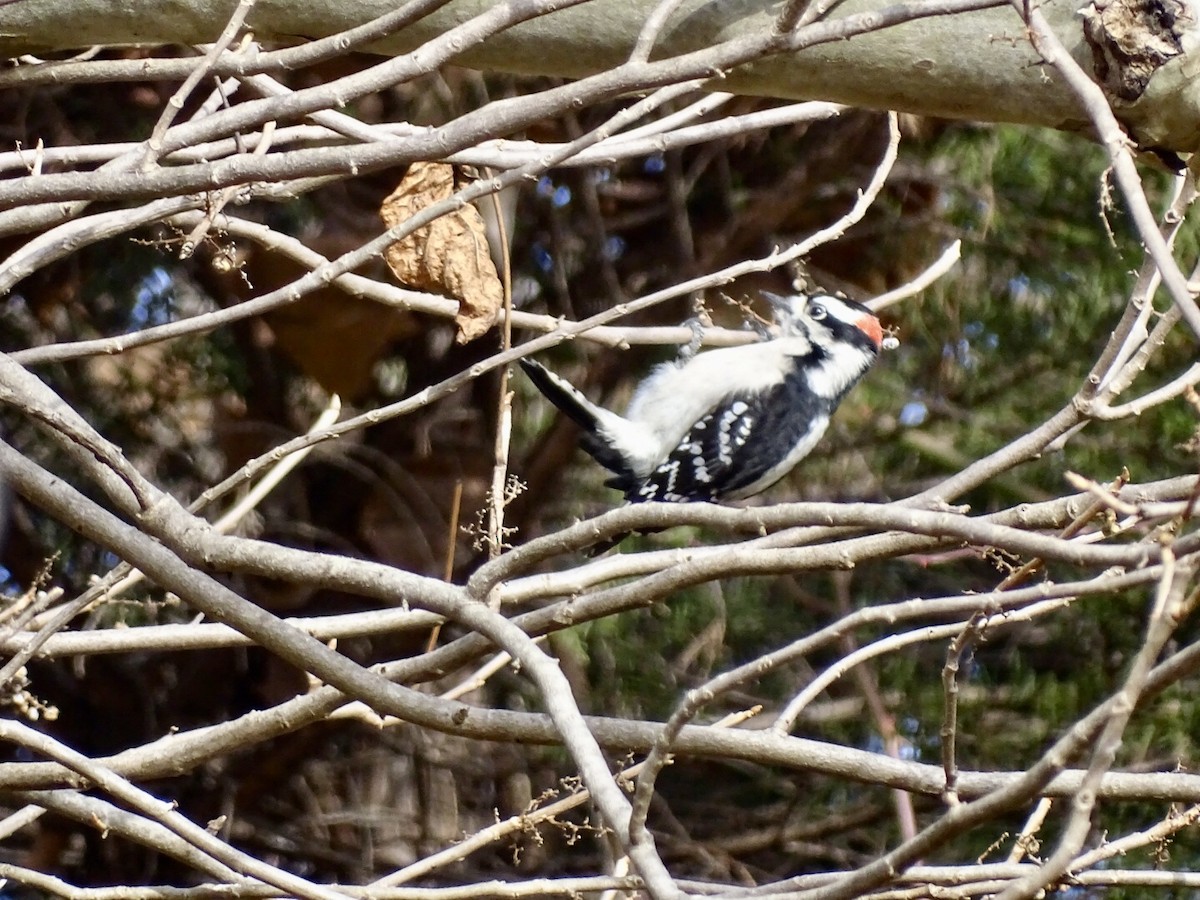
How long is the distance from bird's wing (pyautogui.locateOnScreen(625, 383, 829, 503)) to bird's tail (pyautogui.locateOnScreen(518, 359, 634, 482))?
9 centimetres

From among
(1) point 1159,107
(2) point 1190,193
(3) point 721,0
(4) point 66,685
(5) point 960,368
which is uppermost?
(5) point 960,368

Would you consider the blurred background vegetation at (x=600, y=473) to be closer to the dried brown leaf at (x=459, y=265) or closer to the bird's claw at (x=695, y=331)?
the bird's claw at (x=695, y=331)

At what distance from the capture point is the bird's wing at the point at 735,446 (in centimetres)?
354

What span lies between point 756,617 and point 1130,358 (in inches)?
114

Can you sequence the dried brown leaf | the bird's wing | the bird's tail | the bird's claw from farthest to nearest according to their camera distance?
1. the bird's wing
2. the bird's tail
3. the bird's claw
4. the dried brown leaf

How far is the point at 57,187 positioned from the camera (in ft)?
5.05

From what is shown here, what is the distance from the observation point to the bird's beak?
3565mm

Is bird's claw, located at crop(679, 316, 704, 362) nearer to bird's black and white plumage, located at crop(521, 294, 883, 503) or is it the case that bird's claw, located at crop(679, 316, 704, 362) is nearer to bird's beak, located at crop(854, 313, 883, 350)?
bird's black and white plumage, located at crop(521, 294, 883, 503)

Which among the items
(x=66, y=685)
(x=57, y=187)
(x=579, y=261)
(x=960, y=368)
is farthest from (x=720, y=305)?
(x=57, y=187)

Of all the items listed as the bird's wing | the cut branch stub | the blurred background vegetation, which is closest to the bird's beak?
the bird's wing

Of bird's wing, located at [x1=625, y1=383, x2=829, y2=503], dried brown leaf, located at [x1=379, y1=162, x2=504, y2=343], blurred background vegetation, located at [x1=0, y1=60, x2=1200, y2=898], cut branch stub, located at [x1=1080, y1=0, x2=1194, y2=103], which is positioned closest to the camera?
cut branch stub, located at [x1=1080, y1=0, x2=1194, y2=103]

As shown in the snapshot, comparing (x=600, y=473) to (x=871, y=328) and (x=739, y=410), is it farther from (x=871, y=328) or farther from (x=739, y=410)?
(x=871, y=328)

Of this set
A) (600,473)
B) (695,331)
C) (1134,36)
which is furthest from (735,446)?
(1134,36)

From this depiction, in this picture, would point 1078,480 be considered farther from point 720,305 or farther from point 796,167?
point 720,305
